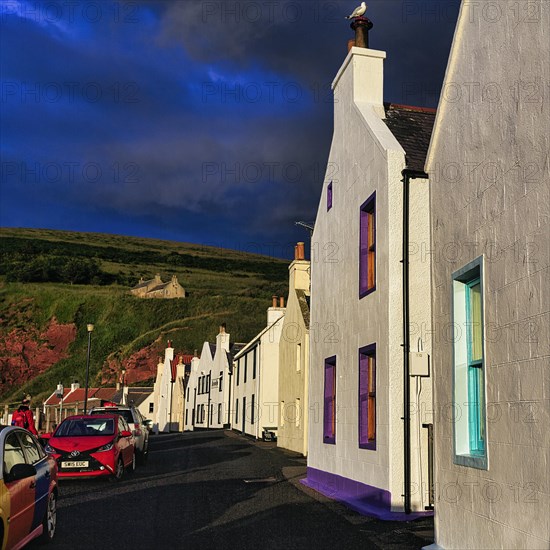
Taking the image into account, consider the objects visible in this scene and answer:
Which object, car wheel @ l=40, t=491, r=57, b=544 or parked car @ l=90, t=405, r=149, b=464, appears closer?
car wheel @ l=40, t=491, r=57, b=544

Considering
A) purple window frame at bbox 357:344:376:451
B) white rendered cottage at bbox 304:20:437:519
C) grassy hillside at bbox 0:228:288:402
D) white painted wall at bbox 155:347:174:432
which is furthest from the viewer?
grassy hillside at bbox 0:228:288:402

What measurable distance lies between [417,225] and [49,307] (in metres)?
112

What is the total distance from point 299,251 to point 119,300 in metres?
96.2

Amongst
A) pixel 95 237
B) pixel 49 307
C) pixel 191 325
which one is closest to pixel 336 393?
pixel 191 325

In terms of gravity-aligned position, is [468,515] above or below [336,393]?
below

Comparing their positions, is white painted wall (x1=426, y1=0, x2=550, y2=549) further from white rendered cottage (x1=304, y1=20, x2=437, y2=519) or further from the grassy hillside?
the grassy hillside

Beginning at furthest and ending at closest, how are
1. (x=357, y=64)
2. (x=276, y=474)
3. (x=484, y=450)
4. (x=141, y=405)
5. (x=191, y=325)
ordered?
1. (x=191, y=325)
2. (x=141, y=405)
3. (x=276, y=474)
4. (x=357, y=64)
5. (x=484, y=450)

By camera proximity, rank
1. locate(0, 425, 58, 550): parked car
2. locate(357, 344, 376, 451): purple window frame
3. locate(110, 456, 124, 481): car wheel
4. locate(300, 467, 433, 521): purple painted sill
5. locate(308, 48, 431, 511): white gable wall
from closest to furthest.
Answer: locate(0, 425, 58, 550): parked car, locate(300, 467, 433, 521): purple painted sill, locate(308, 48, 431, 511): white gable wall, locate(357, 344, 376, 451): purple window frame, locate(110, 456, 124, 481): car wheel

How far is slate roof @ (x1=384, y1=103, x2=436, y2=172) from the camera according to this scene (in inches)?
476

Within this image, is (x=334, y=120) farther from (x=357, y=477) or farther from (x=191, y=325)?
(x=191, y=325)

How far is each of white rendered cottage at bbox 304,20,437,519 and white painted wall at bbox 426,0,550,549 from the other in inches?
110

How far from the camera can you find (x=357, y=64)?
14.4 meters

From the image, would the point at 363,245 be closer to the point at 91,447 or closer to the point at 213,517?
the point at 213,517

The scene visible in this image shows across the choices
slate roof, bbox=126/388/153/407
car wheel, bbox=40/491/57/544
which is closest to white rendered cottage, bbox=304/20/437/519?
car wheel, bbox=40/491/57/544
